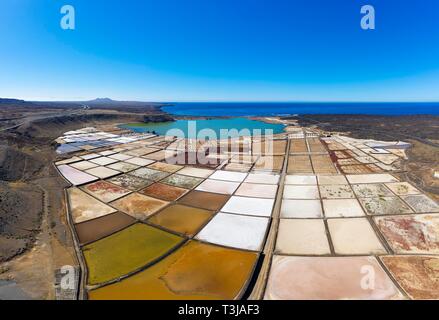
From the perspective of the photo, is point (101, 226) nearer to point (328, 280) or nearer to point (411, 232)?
point (328, 280)

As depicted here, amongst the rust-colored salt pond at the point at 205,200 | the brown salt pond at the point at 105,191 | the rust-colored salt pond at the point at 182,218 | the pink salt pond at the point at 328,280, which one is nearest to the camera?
the pink salt pond at the point at 328,280

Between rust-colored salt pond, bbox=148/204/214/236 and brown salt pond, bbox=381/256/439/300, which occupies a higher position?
rust-colored salt pond, bbox=148/204/214/236

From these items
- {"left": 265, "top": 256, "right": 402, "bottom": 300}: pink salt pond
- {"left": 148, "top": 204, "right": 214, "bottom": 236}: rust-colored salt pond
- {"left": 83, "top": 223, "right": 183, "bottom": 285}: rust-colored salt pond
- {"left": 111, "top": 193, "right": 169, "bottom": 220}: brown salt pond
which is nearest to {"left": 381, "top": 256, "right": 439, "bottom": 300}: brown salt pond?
{"left": 265, "top": 256, "right": 402, "bottom": 300}: pink salt pond

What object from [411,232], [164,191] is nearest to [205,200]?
[164,191]

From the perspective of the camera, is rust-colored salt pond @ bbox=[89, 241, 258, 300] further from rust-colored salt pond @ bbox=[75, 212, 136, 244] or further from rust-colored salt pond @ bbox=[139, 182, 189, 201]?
rust-colored salt pond @ bbox=[139, 182, 189, 201]

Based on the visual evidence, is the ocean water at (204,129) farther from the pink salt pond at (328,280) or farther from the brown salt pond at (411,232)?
the pink salt pond at (328,280)

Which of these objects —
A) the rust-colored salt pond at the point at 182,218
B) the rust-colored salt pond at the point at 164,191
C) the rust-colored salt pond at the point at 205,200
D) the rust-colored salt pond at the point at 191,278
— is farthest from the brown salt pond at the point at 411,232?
the rust-colored salt pond at the point at 164,191
